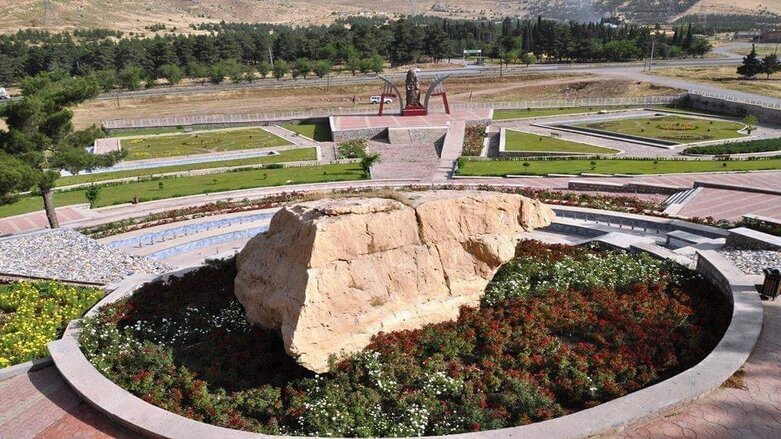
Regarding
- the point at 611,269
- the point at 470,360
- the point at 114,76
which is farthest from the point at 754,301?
the point at 114,76

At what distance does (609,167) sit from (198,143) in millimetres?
28898

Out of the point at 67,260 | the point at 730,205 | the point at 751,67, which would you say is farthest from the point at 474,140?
the point at 751,67

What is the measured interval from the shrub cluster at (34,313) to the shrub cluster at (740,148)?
1178 inches

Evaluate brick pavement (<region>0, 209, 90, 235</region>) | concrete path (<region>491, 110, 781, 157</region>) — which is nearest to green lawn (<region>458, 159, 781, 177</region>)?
concrete path (<region>491, 110, 781, 157</region>)

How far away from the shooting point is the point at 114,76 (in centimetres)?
6731

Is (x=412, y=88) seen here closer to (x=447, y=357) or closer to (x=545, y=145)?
(x=545, y=145)

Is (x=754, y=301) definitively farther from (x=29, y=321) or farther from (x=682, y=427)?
(x=29, y=321)

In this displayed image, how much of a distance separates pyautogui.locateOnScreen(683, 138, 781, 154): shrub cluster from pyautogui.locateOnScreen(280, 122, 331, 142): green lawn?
961 inches

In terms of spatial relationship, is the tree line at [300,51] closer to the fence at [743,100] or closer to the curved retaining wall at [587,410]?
the fence at [743,100]

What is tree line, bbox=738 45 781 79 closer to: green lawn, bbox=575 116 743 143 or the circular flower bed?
green lawn, bbox=575 116 743 143

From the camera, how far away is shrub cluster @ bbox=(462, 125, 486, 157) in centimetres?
3438

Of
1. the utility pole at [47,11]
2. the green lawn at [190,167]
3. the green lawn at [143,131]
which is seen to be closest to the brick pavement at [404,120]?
the green lawn at [190,167]

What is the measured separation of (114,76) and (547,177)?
59497 millimetres

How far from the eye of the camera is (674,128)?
38.3 m
